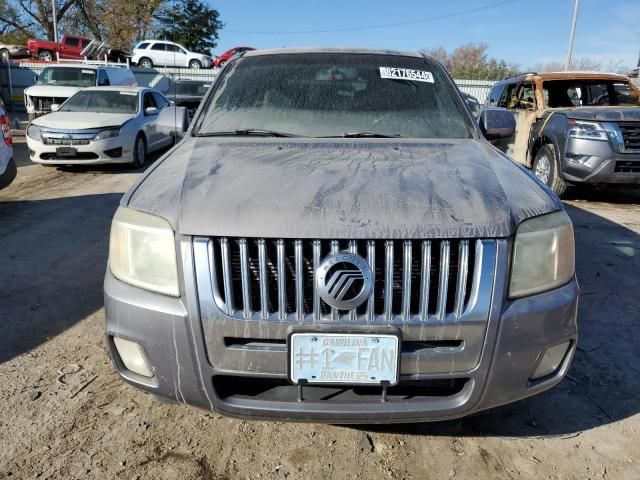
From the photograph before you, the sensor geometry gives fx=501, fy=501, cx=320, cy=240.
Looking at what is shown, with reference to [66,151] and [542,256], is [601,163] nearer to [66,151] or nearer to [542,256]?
[542,256]

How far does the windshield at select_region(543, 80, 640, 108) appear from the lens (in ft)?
25.7

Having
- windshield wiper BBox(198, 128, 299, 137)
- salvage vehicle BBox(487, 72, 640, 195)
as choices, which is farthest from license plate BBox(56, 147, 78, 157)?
salvage vehicle BBox(487, 72, 640, 195)

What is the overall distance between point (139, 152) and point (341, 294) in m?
8.29

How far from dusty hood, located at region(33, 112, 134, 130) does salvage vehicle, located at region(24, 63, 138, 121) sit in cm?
411

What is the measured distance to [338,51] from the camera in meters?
3.25

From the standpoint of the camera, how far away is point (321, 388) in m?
1.83

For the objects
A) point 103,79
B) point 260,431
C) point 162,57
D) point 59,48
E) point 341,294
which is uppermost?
point 59,48

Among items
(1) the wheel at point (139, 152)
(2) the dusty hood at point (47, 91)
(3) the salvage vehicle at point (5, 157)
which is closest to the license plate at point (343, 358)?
(3) the salvage vehicle at point (5, 157)

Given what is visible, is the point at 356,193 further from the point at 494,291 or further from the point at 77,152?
the point at 77,152

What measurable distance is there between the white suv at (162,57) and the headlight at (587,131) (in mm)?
23884

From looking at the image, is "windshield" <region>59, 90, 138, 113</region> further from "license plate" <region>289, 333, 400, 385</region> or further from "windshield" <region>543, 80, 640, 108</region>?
"license plate" <region>289, 333, 400, 385</region>

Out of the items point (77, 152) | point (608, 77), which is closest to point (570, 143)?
point (608, 77)

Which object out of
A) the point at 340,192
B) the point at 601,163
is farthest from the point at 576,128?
the point at 340,192

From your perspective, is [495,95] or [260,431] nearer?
[260,431]
